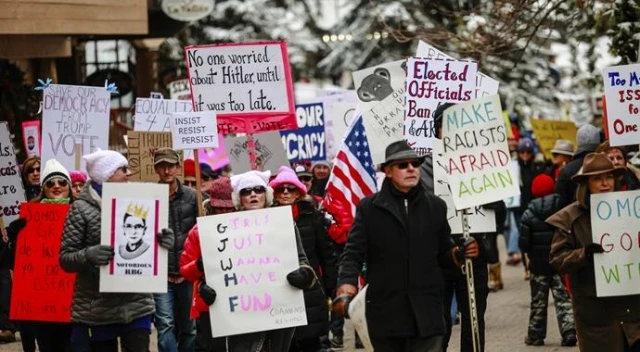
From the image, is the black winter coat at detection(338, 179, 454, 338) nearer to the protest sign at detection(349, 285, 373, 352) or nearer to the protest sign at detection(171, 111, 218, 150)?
the protest sign at detection(349, 285, 373, 352)

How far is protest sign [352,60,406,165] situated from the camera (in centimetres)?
1284

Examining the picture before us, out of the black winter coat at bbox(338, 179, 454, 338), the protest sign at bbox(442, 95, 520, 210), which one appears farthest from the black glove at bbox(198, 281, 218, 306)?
the protest sign at bbox(442, 95, 520, 210)

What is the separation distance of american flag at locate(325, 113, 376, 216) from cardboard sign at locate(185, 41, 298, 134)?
0.54 meters

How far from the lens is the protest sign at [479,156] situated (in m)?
9.69

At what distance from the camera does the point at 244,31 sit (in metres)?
45.2

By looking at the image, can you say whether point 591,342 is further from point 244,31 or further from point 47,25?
point 244,31

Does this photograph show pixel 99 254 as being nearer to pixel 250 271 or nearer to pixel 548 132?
pixel 250 271

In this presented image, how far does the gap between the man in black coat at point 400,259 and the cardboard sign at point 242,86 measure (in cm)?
437

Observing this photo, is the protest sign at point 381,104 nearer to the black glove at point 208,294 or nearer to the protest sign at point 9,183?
the protest sign at point 9,183

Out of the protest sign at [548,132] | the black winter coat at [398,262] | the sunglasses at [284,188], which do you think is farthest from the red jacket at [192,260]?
the protest sign at [548,132]

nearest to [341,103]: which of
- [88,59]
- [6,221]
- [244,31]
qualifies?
[6,221]

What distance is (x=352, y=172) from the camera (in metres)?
13.1

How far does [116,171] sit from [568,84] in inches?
1563

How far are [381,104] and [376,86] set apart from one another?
0.97m
